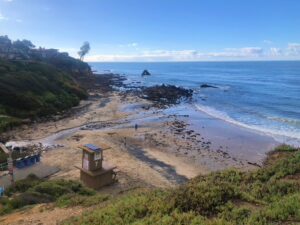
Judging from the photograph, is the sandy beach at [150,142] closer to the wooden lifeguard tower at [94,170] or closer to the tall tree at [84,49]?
the wooden lifeguard tower at [94,170]

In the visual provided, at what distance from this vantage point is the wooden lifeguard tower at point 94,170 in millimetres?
17938

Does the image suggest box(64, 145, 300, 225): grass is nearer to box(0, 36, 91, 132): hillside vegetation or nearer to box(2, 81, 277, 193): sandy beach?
box(2, 81, 277, 193): sandy beach

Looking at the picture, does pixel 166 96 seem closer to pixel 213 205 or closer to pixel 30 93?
pixel 30 93

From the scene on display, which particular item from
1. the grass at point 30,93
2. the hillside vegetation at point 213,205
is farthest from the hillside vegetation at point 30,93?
the hillside vegetation at point 213,205

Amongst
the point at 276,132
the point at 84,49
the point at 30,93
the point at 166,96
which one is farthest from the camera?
the point at 84,49

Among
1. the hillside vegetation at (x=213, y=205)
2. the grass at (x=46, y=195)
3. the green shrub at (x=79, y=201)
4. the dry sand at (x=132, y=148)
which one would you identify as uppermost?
the hillside vegetation at (x=213, y=205)

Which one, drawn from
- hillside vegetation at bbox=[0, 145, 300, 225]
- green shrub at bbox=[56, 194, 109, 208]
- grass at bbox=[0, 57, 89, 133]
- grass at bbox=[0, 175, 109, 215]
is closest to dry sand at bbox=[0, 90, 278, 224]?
green shrub at bbox=[56, 194, 109, 208]

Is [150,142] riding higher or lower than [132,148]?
higher

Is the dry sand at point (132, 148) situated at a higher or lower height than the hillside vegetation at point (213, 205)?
lower

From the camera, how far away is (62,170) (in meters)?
21.3

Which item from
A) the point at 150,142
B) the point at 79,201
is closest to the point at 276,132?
the point at 150,142

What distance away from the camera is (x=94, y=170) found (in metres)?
18.3

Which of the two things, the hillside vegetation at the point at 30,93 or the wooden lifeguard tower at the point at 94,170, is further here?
the hillside vegetation at the point at 30,93

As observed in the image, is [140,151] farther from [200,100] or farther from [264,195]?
[200,100]
